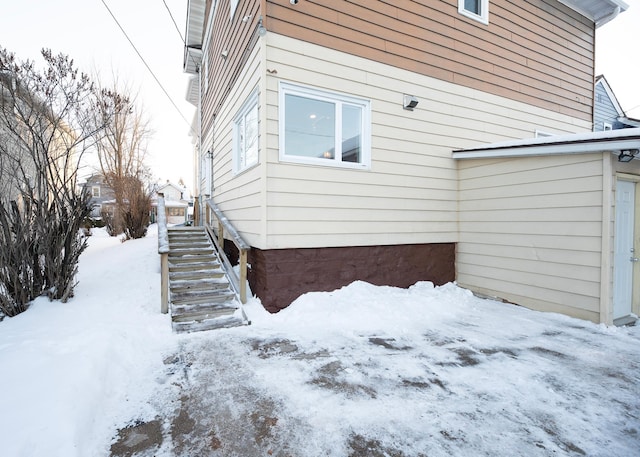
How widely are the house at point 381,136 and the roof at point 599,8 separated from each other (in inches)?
9.3

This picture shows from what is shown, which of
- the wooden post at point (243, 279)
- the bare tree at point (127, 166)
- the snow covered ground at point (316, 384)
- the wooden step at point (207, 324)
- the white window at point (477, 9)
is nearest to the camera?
the snow covered ground at point (316, 384)

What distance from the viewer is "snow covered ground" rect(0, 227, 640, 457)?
1972 mm

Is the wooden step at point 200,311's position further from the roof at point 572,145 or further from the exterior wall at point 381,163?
the roof at point 572,145

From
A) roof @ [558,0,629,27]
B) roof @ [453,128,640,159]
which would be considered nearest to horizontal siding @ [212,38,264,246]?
roof @ [453,128,640,159]

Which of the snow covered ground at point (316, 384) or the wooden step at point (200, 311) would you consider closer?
the snow covered ground at point (316, 384)

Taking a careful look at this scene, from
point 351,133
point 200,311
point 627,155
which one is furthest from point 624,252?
point 200,311

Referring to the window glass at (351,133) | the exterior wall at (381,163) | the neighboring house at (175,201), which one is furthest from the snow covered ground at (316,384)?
the neighboring house at (175,201)

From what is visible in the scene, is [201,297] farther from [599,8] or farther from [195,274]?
[599,8]

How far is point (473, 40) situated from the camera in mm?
6473

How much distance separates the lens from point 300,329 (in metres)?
4.04

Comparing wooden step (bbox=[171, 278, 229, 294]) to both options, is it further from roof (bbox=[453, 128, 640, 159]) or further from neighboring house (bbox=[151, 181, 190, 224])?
neighboring house (bbox=[151, 181, 190, 224])

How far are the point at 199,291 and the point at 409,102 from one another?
4.84m

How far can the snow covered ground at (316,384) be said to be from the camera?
1972 mm

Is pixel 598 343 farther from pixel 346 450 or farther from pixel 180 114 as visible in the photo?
pixel 180 114
